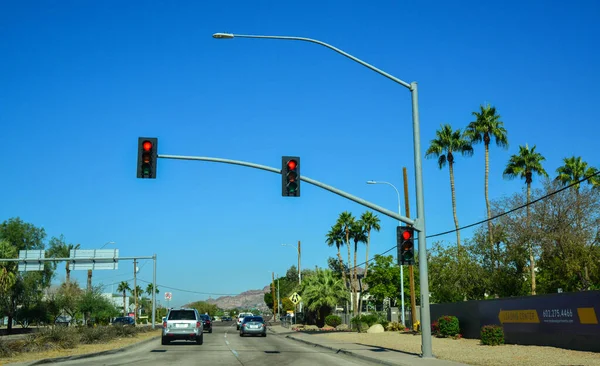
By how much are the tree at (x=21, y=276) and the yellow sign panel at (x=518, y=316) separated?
159 ft

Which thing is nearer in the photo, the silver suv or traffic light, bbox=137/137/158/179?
traffic light, bbox=137/137/158/179

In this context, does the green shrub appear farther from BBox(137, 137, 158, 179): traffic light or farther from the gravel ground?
the gravel ground

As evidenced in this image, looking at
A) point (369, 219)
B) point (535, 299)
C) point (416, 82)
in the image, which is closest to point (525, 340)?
point (535, 299)

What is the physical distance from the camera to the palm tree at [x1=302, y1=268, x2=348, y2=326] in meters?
57.9

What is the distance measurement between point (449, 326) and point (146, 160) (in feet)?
70.4

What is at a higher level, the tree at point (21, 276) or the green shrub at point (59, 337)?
the tree at point (21, 276)

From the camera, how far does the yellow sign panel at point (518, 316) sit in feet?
86.3

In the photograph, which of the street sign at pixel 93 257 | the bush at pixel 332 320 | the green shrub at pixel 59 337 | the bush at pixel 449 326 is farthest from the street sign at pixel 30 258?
the bush at pixel 449 326

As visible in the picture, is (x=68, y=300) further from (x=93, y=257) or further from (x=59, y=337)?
(x=59, y=337)

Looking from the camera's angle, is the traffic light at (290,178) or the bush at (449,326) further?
the bush at (449,326)

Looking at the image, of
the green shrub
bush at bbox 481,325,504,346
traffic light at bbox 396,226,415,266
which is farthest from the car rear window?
bush at bbox 481,325,504,346

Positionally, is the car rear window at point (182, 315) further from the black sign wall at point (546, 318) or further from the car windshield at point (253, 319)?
the car windshield at point (253, 319)

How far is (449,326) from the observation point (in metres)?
34.5

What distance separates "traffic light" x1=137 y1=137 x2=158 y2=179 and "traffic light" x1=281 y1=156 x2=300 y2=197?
13.2ft
